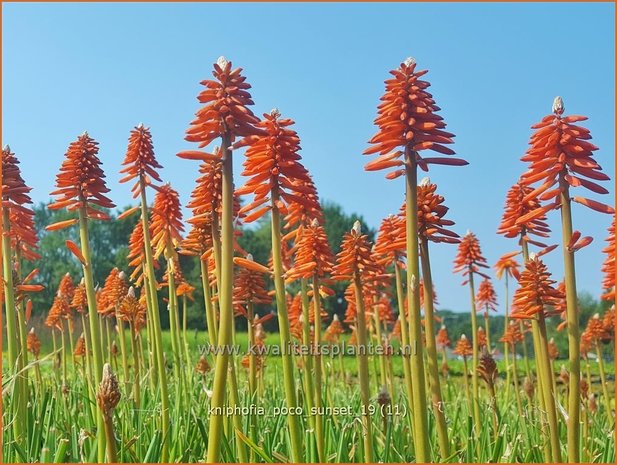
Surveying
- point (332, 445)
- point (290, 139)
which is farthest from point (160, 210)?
point (332, 445)

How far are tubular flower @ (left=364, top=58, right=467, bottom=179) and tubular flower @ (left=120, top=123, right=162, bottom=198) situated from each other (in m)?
1.66

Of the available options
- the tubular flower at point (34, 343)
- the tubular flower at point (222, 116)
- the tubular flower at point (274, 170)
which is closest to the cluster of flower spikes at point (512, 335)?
the tubular flower at point (274, 170)

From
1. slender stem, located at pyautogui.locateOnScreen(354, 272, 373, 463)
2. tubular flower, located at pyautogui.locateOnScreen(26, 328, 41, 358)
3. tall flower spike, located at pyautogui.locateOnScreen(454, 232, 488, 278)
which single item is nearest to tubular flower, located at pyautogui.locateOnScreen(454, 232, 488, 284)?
tall flower spike, located at pyautogui.locateOnScreen(454, 232, 488, 278)

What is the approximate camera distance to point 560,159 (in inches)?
121

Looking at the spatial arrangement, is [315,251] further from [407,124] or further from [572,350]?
[572,350]

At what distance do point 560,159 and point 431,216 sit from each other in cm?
69

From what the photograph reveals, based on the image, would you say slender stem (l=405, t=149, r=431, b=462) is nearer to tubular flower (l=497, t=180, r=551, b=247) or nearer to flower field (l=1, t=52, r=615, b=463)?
flower field (l=1, t=52, r=615, b=463)

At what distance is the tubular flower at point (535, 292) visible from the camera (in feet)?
11.1

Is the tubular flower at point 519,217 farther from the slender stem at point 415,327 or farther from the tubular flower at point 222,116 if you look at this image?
the tubular flower at point 222,116

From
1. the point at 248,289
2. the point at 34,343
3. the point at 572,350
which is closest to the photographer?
the point at 572,350

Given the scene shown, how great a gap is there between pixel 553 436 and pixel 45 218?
5.57 metres

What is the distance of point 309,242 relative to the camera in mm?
3953

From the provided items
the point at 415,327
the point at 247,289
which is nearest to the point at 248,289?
the point at 247,289

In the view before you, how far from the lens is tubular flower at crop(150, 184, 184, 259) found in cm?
475
